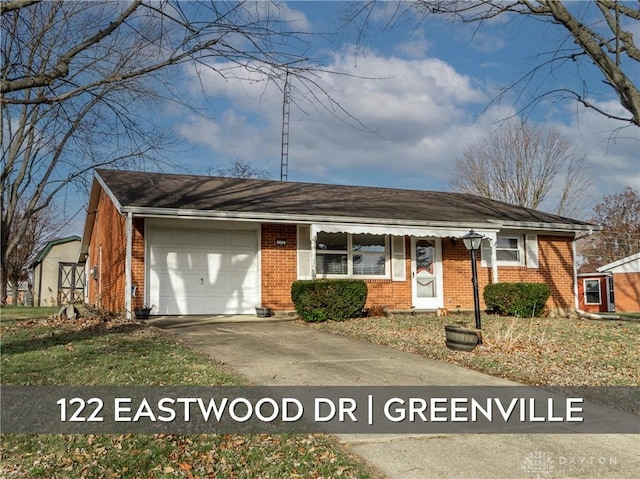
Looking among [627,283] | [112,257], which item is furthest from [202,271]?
[627,283]

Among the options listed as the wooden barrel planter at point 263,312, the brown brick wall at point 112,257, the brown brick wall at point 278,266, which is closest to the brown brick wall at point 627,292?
the brown brick wall at point 278,266

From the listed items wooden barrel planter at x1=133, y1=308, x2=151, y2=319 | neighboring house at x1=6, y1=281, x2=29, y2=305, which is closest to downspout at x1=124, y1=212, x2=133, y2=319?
wooden barrel planter at x1=133, y1=308, x2=151, y2=319

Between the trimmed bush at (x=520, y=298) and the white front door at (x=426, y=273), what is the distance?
6.08 ft

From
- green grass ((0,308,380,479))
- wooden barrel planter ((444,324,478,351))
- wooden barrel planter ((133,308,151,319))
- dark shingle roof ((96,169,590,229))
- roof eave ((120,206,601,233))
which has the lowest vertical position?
green grass ((0,308,380,479))

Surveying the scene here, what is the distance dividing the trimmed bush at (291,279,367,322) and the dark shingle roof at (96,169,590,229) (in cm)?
200

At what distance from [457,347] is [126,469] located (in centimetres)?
569

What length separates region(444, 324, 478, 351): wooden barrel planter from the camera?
26.9 feet

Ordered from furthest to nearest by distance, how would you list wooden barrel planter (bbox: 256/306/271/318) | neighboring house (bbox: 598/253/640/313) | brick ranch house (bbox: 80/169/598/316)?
neighboring house (bbox: 598/253/640/313)
wooden barrel planter (bbox: 256/306/271/318)
brick ranch house (bbox: 80/169/598/316)

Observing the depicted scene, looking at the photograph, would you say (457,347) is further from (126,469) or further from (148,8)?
(148,8)

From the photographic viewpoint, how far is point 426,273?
15.9 meters

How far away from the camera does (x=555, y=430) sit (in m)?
4.81

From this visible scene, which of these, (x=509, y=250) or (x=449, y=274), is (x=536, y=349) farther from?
(x=509, y=250)

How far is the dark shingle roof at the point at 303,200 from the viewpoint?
13.4 metres

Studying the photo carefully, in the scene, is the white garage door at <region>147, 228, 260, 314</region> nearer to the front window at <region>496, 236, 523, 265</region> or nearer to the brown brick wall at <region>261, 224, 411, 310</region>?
the brown brick wall at <region>261, 224, 411, 310</region>
